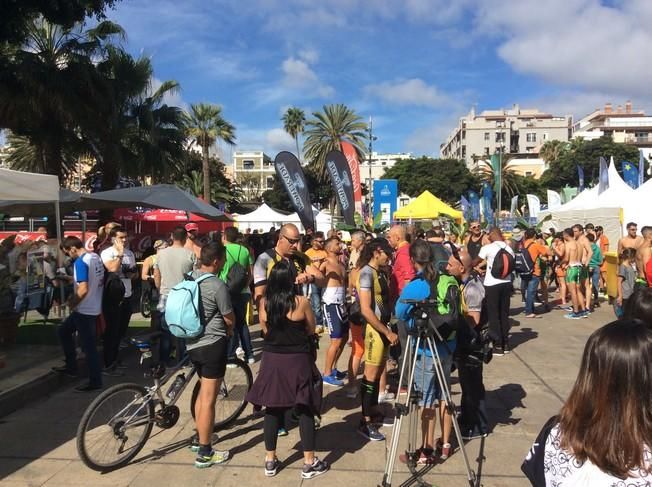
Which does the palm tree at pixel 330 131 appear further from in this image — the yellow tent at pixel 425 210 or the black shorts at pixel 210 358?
the black shorts at pixel 210 358

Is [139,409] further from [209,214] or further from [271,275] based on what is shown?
[209,214]

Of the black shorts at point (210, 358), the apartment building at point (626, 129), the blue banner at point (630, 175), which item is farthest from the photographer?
the apartment building at point (626, 129)

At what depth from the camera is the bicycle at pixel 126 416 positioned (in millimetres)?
3791

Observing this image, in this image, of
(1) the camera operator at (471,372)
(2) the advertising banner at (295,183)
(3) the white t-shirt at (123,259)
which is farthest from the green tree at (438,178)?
(1) the camera operator at (471,372)

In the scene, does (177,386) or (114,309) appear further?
(114,309)

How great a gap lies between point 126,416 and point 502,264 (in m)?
5.54

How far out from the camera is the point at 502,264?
24.4ft

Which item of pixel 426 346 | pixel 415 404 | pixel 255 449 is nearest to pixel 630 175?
pixel 426 346

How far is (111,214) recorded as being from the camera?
16.6 m

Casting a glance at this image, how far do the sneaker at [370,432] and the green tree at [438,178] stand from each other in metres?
67.4

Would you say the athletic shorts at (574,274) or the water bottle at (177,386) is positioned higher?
the athletic shorts at (574,274)

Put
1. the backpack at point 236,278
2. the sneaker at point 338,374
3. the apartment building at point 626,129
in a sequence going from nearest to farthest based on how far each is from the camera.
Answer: the sneaker at point 338,374 < the backpack at point 236,278 < the apartment building at point 626,129

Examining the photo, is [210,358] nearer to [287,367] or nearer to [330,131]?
[287,367]

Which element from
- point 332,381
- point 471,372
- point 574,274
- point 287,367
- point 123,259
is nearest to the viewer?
point 287,367
